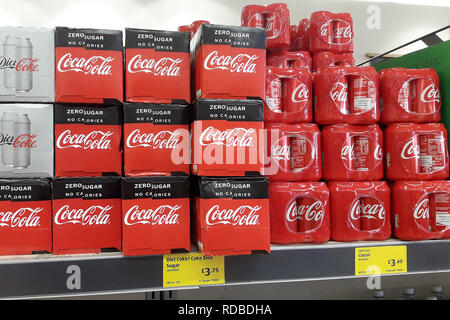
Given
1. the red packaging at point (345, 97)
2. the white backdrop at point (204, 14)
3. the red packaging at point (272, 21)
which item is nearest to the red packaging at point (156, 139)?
the red packaging at point (345, 97)

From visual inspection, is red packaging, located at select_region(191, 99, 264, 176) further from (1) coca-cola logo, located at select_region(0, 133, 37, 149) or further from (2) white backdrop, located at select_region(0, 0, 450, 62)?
(2) white backdrop, located at select_region(0, 0, 450, 62)

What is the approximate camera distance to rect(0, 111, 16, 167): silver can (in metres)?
1.12

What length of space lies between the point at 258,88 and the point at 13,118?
2.37 ft

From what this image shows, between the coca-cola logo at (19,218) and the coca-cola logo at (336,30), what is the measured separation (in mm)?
1325

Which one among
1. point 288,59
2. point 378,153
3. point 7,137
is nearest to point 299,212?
point 378,153

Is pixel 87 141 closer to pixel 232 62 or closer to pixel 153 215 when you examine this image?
pixel 153 215

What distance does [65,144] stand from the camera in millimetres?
1151

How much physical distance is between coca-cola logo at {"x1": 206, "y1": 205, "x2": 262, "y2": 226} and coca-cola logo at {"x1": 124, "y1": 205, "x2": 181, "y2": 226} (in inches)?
4.1

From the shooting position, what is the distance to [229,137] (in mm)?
1150

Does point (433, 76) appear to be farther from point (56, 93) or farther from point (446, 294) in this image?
point (446, 294)

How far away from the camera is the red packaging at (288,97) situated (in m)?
1.33

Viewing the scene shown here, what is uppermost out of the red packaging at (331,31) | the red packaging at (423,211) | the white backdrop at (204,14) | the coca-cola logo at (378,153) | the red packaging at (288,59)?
the white backdrop at (204,14)

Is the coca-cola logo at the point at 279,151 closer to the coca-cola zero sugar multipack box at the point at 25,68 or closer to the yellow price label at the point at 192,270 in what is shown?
the yellow price label at the point at 192,270

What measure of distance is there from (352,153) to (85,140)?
87cm
